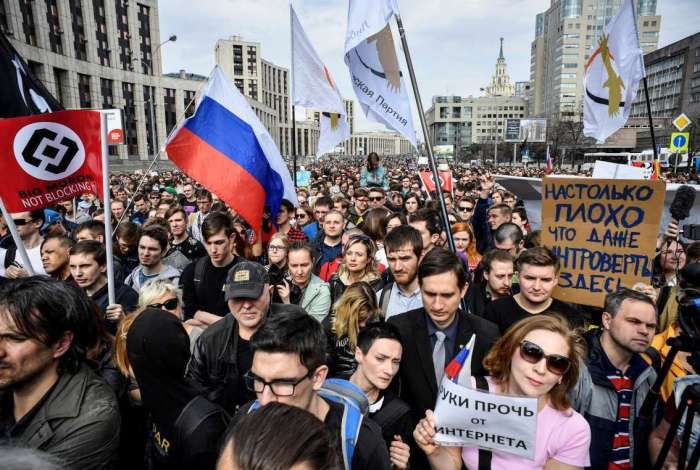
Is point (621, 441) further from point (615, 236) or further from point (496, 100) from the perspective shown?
point (496, 100)

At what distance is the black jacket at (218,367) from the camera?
7.84 feet

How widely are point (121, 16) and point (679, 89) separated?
282ft

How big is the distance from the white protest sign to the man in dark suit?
0.58 m

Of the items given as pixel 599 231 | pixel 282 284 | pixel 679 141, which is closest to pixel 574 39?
pixel 679 141

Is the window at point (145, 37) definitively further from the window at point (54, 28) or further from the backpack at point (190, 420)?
the backpack at point (190, 420)

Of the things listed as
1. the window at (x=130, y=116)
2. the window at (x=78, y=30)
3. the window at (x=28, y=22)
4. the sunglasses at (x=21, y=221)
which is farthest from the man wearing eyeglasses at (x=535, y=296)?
the window at (x=130, y=116)

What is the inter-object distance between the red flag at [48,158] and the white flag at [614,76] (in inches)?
278

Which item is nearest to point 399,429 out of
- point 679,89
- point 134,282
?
point 134,282

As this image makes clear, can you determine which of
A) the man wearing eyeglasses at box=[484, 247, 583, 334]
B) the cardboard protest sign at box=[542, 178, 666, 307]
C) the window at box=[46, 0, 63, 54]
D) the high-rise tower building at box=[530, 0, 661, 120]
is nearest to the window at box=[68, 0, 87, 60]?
the window at box=[46, 0, 63, 54]

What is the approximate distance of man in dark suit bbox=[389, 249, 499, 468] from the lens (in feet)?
8.30

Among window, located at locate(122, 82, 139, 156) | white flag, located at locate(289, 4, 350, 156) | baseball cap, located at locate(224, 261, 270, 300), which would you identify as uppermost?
window, located at locate(122, 82, 139, 156)

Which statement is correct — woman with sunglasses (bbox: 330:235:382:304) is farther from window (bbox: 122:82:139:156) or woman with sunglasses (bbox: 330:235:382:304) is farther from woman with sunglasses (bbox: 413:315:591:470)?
window (bbox: 122:82:139:156)

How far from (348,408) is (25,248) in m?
4.05

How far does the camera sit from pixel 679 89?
73562mm
